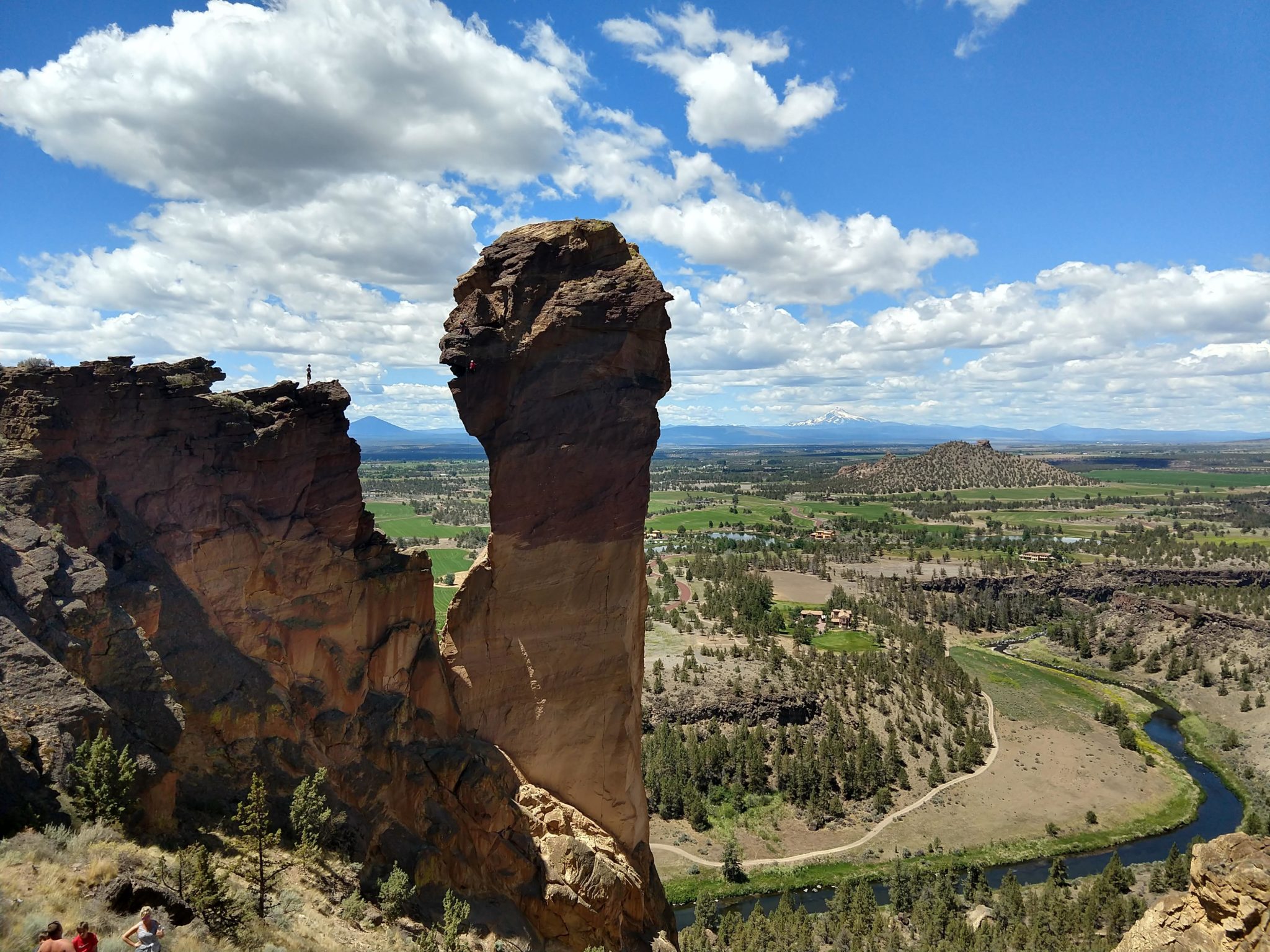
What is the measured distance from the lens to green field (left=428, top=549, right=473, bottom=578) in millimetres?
158875

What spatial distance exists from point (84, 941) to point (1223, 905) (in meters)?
32.0

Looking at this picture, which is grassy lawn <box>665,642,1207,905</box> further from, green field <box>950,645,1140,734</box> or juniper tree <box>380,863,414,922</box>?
juniper tree <box>380,863,414,922</box>

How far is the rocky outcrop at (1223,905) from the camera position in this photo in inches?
918

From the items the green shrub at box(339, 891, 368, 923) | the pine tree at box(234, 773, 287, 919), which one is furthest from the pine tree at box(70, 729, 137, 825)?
the green shrub at box(339, 891, 368, 923)

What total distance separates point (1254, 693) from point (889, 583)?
249ft

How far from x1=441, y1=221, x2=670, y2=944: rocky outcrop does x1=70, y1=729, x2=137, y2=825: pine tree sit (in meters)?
11.7

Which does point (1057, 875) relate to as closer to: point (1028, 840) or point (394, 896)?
point (1028, 840)

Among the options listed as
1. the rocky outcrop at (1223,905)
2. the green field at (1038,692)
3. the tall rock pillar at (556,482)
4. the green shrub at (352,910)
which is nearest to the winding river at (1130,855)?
the green field at (1038,692)

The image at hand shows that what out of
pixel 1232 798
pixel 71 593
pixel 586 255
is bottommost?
pixel 1232 798

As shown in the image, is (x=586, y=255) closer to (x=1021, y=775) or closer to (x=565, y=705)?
(x=565, y=705)

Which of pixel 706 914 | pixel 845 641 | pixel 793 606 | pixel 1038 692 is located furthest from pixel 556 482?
pixel 793 606

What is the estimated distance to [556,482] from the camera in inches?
1058

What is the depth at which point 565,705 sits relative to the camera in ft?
89.2

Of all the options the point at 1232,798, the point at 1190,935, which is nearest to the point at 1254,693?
the point at 1232,798
